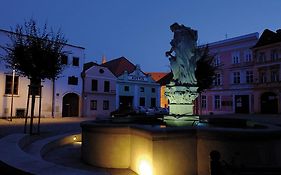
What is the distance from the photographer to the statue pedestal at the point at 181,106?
804 cm

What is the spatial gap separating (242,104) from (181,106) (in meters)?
32.2

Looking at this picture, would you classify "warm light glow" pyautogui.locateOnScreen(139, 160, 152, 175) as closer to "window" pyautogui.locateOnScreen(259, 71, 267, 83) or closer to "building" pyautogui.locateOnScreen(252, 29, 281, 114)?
"building" pyautogui.locateOnScreen(252, 29, 281, 114)

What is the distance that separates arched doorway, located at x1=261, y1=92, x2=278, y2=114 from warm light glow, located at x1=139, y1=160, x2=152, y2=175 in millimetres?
32593

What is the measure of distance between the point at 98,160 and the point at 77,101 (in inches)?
1060

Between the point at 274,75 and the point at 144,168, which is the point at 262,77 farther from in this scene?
the point at 144,168

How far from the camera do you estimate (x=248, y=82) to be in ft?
122

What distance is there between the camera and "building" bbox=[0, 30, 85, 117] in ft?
88.1

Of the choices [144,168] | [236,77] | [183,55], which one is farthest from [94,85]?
[144,168]

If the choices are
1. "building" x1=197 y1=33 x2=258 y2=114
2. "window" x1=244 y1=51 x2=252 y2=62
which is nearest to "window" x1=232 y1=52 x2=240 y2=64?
"building" x1=197 y1=33 x2=258 y2=114

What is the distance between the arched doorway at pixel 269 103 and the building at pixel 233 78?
1.36 meters

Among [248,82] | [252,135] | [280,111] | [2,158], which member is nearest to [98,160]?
[2,158]

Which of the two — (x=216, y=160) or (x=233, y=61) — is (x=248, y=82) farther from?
(x=216, y=160)

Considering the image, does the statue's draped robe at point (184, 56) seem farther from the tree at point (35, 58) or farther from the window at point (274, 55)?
the window at point (274, 55)

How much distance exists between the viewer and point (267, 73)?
34656 mm
